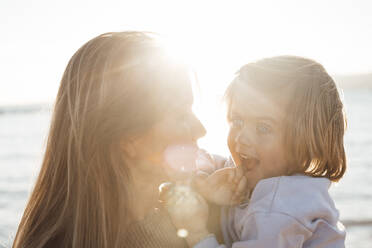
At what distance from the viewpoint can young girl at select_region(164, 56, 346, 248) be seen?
212 centimetres

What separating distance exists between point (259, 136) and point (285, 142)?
0.46 feet

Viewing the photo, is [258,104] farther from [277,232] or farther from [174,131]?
[277,232]

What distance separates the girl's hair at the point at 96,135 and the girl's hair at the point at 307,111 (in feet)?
1.74

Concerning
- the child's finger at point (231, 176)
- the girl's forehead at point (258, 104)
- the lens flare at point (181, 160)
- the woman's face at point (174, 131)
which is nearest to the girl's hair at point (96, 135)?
the woman's face at point (174, 131)

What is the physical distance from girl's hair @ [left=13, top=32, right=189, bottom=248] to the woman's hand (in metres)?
0.19

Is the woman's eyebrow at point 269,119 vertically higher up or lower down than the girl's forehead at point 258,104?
lower down

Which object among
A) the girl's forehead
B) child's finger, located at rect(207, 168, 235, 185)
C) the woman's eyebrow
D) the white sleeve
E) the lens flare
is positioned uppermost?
the girl's forehead

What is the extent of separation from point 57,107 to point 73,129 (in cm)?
17

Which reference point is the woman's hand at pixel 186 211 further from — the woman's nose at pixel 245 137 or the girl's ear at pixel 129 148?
the woman's nose at pixel 245 137

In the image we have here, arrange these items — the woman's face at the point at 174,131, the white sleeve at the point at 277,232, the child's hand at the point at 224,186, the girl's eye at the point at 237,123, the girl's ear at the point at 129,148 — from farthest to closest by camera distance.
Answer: the girl's eye at the point at 237,123 → the child's hand at the point at 224,186 → the girl's ear at the point at 129,148 → the woman's face at the point at 174,131 → the white sleeve at the point at 277,232

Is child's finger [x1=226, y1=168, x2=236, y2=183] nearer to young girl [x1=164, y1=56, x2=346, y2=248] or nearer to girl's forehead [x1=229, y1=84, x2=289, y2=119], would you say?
young girl [x1=164, y1=56, x2=346, y2=248]

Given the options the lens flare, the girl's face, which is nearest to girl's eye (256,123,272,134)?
the girl's face

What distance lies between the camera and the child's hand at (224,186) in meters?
2.32

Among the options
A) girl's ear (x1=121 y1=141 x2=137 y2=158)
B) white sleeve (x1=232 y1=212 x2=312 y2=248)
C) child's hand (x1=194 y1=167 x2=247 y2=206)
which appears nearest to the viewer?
white sleeve (x1=232 y1=212 x2=312 y2=248)
